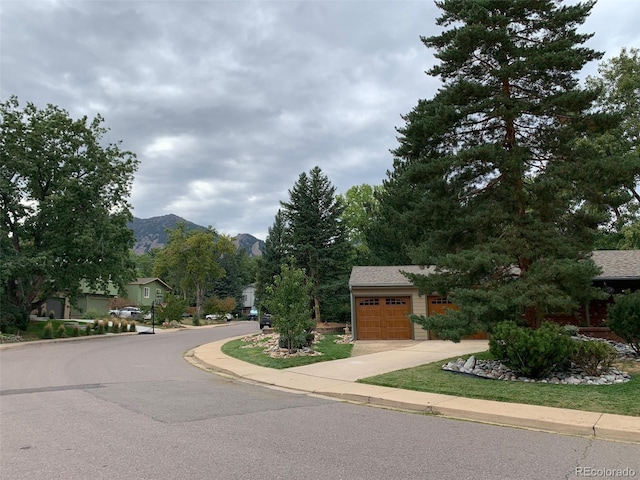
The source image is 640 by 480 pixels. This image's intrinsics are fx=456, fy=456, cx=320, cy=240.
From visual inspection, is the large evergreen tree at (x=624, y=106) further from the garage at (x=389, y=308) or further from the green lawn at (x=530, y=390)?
the green lawn at (x=530, y=390)

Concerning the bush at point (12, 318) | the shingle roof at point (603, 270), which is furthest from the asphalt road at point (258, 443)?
the bush at point (12, 318)

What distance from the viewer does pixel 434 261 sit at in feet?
44.4

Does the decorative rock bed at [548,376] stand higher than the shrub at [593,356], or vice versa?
the shrub at [593,356]

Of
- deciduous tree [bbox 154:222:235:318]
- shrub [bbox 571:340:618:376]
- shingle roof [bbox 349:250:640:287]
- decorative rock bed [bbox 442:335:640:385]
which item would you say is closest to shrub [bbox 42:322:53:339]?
shingle roof [bbox 349:250:640:287]

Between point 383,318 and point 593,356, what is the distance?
12105mm

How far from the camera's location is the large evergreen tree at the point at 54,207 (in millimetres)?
27516

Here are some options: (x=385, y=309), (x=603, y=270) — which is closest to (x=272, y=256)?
(x=385, y=309)

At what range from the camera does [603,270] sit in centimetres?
1834

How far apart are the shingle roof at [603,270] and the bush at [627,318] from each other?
6.02 m

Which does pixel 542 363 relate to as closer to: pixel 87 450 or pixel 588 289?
pixel 588 289

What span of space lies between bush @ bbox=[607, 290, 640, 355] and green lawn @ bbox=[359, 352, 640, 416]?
77 cm

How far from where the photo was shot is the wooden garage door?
21.9 m

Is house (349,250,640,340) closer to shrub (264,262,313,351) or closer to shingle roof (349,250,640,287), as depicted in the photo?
shingle roof (349,250,640,287)

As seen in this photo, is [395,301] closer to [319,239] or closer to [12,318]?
[319,239]
